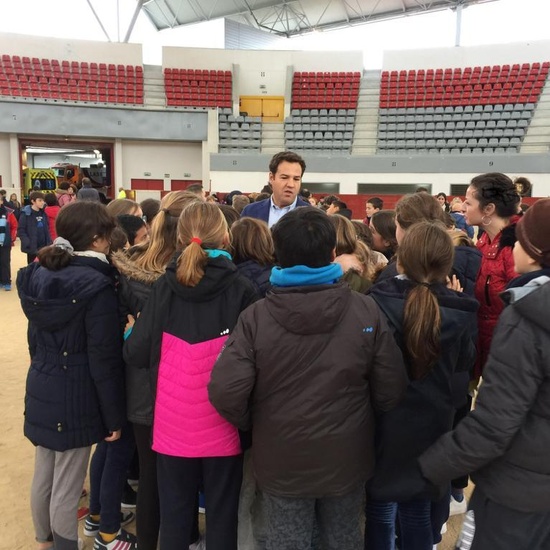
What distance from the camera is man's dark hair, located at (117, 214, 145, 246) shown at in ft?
10.5

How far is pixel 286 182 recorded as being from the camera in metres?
3.42

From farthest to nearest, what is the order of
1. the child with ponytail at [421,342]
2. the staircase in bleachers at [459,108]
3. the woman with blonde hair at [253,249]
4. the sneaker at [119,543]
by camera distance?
the staircase in bleachers at [459,108]
the sneaker at [119,543]
the woman with blonde hair at [253,249]
the child with ponytail at [421,342]

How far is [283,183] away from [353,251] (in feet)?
4.11

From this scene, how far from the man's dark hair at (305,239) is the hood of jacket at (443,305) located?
312 mm

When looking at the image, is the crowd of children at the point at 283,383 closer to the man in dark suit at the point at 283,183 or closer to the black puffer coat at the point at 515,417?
the black puffer coat at the point at 515,417

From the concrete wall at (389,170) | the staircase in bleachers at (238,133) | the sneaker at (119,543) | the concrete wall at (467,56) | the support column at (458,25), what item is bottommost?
the sneaker at (119,543)

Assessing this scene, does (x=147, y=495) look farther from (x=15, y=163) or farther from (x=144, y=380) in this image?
(x=15, y=163)

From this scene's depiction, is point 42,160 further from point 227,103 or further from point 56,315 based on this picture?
point 56,315

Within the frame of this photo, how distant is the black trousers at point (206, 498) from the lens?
1.90 meters

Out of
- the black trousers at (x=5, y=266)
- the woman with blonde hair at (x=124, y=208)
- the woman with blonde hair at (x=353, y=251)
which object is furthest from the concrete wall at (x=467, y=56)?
the woman with blonde hair at (x=353, y=251)

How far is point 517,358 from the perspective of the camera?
4.36 feet

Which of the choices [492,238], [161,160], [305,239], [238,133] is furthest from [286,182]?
[161,160]

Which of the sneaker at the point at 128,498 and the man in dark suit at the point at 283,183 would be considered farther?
the man in dark suit at the point at 283,183

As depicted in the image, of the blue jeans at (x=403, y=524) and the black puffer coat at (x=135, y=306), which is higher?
the black puffer coat at (x=135, y=306)
